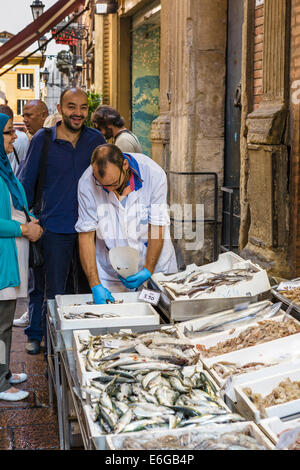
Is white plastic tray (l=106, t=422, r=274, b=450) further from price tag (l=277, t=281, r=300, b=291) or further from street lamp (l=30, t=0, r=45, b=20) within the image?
street lamp (l=30, t=0, r=45, b=20)

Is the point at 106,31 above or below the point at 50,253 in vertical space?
above

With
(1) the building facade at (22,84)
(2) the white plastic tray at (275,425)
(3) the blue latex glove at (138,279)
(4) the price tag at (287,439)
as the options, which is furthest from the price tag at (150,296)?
(1) the building facade at (22,84)

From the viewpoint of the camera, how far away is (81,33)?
22.7m

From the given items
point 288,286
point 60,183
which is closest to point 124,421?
point 288,286

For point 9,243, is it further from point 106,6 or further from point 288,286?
point 106,6

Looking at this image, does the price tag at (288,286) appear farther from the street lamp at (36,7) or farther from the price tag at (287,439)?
the street lamp at (36,7)

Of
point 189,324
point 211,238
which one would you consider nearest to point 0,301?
point 189,324

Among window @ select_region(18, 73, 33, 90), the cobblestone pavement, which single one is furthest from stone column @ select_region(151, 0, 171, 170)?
window @ select_region(18, 73, 33, 90)

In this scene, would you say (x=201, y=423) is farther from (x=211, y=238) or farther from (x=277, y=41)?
(x=211, y=238)

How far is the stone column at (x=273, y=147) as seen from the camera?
574 centimetres

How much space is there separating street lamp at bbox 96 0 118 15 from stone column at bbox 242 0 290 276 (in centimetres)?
932

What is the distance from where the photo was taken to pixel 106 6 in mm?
14617

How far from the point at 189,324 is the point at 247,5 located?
13.3ft

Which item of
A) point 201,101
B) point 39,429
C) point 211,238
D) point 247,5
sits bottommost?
point 39,429
